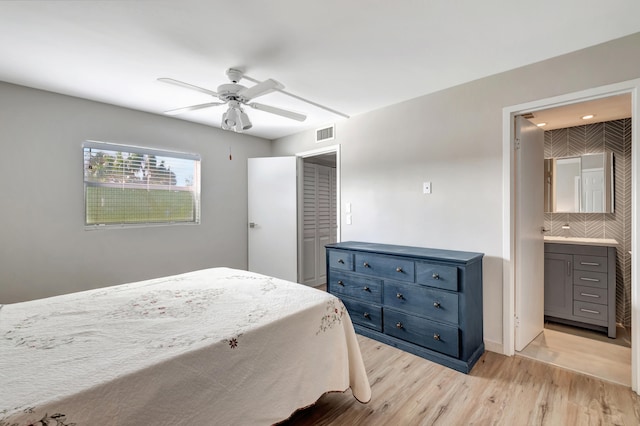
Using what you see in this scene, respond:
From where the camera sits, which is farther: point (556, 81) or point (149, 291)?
point (556, 81)

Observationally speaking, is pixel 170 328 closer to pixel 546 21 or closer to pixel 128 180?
pixel 128 180

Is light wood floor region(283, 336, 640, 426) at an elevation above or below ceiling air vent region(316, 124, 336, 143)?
below

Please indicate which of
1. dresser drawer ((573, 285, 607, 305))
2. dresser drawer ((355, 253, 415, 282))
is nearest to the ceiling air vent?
dresser drawer ((355, 253, 415, 282))

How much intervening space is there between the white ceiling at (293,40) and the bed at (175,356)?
1.66 m

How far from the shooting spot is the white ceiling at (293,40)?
168 cm

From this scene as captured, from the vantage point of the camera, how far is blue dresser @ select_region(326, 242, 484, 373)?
7.54ft

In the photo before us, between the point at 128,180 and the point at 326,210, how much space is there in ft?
9.07

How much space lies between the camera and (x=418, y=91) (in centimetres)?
286

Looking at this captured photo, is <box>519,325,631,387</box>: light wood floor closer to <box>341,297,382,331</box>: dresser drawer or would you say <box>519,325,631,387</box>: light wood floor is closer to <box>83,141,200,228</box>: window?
<box>341,297,382,331</box>: dresser drawer

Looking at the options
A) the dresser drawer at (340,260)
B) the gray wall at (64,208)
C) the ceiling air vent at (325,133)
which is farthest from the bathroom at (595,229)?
the gray wall at (64,208)

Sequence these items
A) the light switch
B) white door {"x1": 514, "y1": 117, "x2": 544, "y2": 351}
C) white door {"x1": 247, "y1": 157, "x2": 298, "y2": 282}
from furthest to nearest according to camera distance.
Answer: white door {"x1": 247, "y1": 157, "x2": 298, "y2": 282}, the light switch, white door {"x1": 514, "y1": 117, "x2": 544, "y2": 351}

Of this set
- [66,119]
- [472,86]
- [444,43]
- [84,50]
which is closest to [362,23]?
[444,43]

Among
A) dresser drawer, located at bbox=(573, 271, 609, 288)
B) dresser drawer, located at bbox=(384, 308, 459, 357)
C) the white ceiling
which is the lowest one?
dresser drawer, located at bbox=(384, 308, 459, 357)

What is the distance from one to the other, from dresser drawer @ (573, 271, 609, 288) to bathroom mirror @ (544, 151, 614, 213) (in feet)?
2.37
